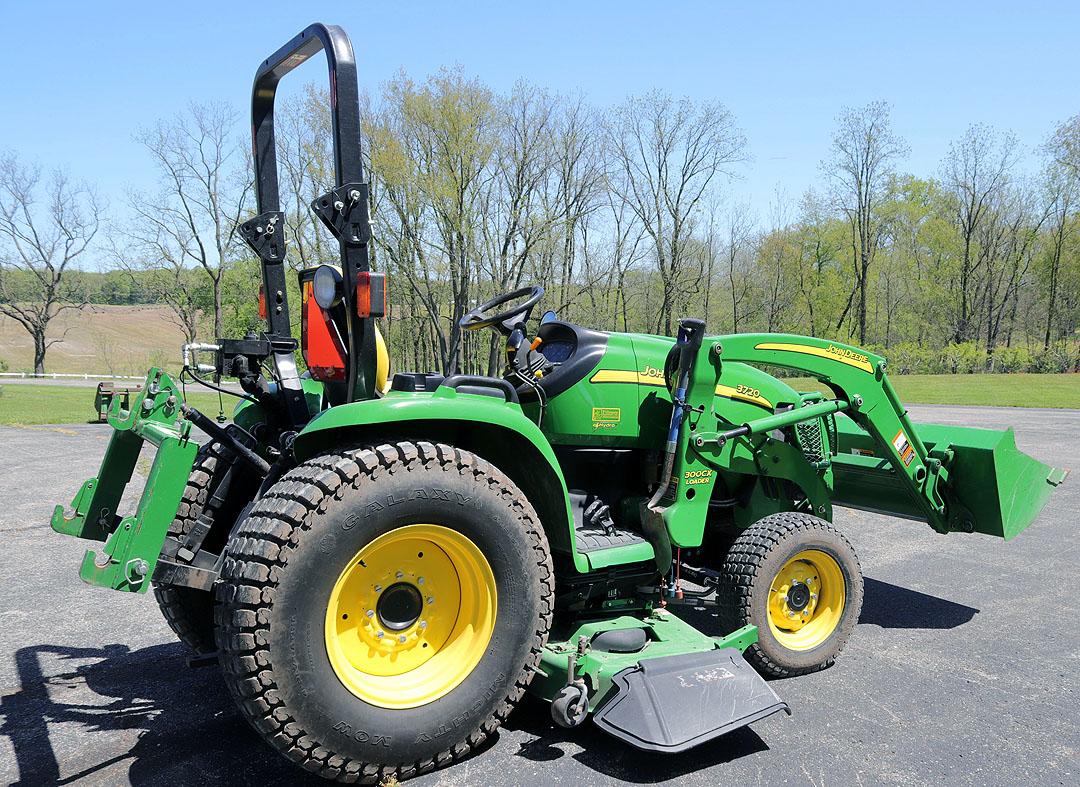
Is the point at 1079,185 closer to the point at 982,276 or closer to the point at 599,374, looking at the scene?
the point at 982,276

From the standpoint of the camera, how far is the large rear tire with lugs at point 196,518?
10.9ft

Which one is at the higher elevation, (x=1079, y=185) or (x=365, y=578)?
(x=1079, y=185)

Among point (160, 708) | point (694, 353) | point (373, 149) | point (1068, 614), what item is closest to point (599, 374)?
point (694, 353)

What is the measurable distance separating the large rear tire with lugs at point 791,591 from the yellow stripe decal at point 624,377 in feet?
2.92

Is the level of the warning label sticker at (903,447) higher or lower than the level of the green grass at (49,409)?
higher

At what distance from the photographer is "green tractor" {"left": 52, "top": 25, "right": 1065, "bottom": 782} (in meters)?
2.51

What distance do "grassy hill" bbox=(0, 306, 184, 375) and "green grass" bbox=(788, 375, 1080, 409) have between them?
33.3 meters

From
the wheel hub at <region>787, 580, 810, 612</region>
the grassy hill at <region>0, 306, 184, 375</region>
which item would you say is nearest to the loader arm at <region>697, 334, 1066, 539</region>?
the wheel hub at <region>787, 580, 810, 612</region>

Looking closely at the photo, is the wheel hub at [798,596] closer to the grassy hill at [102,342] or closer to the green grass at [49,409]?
the green grass at [49,409]

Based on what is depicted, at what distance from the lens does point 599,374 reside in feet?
11.9

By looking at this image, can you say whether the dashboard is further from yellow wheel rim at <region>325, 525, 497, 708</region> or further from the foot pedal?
the foot pedal

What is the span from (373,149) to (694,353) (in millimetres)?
24366

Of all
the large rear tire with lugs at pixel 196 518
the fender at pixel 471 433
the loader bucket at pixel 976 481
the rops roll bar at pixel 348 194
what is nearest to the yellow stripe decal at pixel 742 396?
the loader bucket at pixel 976 481

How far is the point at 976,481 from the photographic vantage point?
4539mm
